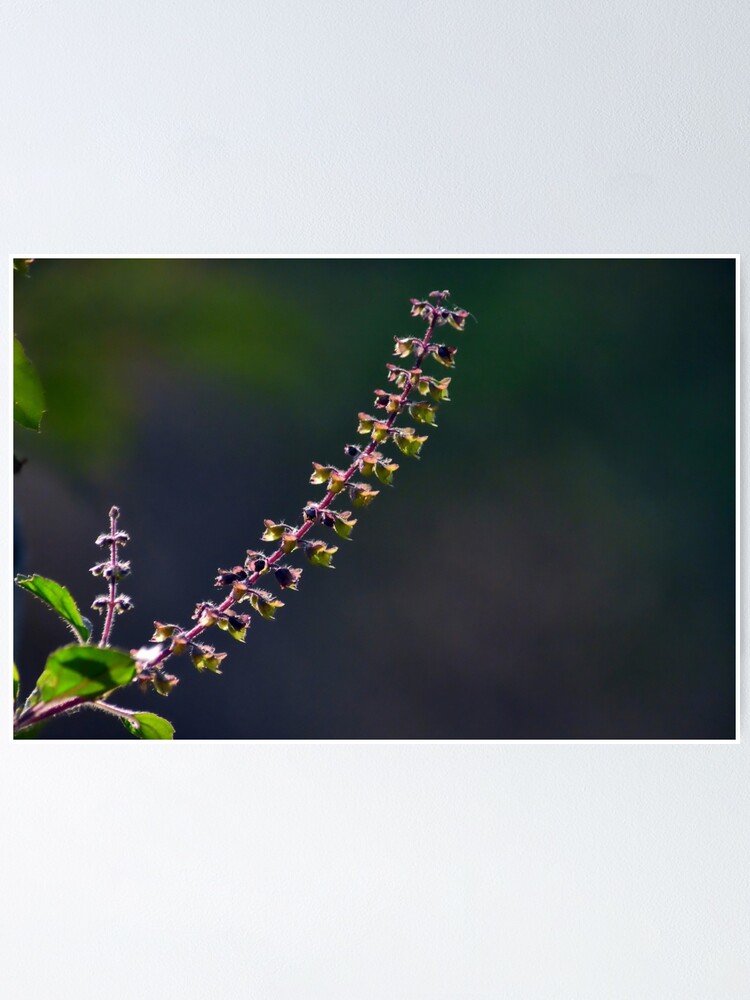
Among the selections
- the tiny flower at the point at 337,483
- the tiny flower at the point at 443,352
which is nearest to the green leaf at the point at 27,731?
the tiny flower at the point at 337,483

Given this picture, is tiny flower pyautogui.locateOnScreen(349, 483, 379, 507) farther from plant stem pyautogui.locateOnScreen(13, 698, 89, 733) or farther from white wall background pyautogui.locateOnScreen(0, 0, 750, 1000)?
white wall background pyautogui.locateOnScreen(0, 0, 750, 1000)

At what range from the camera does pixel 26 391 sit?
47.3 inches

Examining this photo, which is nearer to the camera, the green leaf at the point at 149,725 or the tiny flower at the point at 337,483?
the green leaf at the point at 149,725

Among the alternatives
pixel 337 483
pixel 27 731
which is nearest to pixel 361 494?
pixel 337 483

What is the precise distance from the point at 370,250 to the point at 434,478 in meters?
0.40

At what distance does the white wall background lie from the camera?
1.81 meters

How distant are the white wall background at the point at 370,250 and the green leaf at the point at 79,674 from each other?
0.73 m

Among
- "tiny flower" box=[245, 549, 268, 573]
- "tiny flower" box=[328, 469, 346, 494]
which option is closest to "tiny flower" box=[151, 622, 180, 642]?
"tiny flower" box=[245, 549, 268, 573]

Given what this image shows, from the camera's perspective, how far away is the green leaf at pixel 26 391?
3.94 ft

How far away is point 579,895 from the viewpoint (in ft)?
6.08

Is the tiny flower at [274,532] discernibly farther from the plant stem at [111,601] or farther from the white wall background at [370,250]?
the white wall background at [370,250]

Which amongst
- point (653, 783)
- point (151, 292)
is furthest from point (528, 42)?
point (653, 783)

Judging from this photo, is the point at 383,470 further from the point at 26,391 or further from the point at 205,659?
the point at 26,391

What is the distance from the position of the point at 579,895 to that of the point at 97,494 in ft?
3.51
